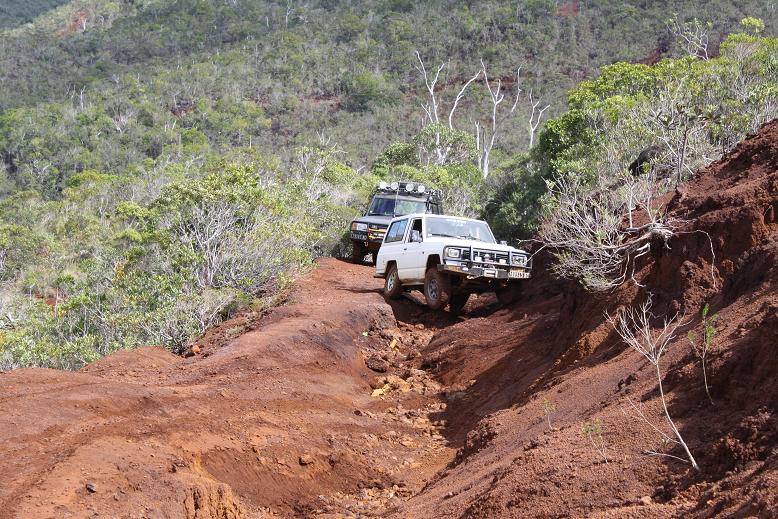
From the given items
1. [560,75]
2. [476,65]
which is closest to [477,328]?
[560,75]

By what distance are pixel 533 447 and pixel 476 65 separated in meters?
71.3

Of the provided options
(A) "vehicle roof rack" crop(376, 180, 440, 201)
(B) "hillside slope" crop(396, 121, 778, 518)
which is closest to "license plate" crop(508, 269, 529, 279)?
(B) "hillside slope" crop(396, 121, 778, 518)

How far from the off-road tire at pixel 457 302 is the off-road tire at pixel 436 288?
56 centimetres

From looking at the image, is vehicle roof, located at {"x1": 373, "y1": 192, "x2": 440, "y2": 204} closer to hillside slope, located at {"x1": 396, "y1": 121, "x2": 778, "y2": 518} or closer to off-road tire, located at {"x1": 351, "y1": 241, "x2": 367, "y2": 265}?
off-road tire, located at {"x1": 351, "y1": 241, "x2": 367, "y2": 265}

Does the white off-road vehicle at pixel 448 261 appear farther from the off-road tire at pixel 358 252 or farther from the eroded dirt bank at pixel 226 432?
the off-road tire at pixel 358 252

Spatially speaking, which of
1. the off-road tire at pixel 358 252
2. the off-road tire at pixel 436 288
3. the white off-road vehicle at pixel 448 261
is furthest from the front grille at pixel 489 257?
the off-road tire at pixel 358 252

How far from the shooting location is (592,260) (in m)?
10.7

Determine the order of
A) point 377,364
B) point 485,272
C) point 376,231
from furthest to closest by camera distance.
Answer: point 376,231 < point 485,272 < point 377,364

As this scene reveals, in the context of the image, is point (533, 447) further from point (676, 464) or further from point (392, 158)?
point (392, 158)

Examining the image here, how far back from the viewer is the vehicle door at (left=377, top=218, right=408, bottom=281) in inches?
604

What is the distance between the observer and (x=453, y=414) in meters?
10.5

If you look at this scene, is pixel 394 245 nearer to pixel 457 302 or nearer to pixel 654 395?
pixel 457 302

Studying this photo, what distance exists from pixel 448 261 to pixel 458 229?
57.9 inches

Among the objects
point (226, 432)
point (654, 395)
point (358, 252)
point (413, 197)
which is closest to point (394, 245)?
point (413, 197)
